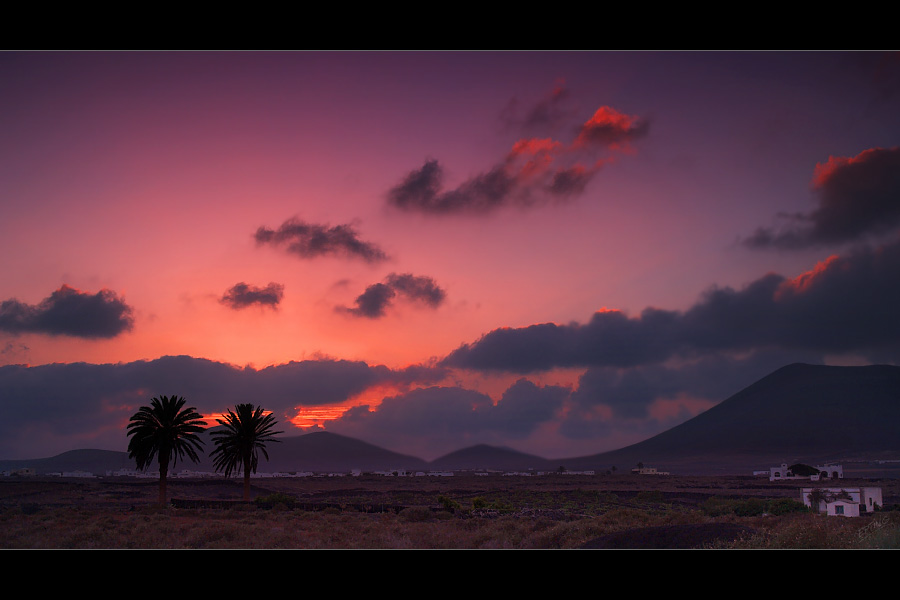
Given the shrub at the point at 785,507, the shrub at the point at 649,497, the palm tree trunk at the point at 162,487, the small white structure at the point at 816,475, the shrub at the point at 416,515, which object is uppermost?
the palm tree trunk at the point at 162,487

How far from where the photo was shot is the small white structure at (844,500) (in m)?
37.8

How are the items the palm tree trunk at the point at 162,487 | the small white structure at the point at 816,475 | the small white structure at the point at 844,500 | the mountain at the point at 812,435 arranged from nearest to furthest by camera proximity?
the small white structure at the point at 844,500 → the palm tree trunk at the point at 162,487 → the small white structure at the point at 816,475 → the mountain at the point at 812,435

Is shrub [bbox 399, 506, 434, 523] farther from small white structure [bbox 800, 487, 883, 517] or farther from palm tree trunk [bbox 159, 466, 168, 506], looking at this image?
small white structure [bbox 800, 487, 883, 517]

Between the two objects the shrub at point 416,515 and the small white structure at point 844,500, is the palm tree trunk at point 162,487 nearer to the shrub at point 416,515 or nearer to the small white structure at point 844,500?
the shrub at point 416,515

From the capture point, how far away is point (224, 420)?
4722 centimetres

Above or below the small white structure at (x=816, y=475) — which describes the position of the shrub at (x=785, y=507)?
above

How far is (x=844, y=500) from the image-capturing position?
40312 millimetres

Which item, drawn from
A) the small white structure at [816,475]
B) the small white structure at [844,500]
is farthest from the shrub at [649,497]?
the small white structure at [816,475]

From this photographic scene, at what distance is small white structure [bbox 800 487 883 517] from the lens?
37.8m

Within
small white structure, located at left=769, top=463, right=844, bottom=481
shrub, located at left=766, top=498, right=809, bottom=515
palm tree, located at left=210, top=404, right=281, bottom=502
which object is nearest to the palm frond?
palm tree, located at left=210, top=404, right=281, bottom=502

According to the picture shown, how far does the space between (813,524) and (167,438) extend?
3673cm
